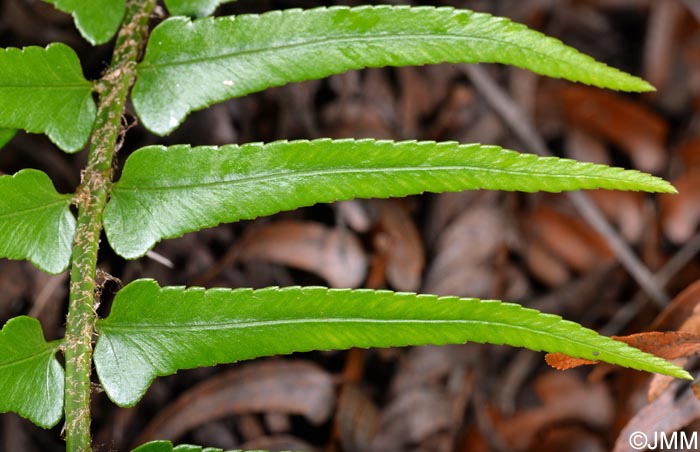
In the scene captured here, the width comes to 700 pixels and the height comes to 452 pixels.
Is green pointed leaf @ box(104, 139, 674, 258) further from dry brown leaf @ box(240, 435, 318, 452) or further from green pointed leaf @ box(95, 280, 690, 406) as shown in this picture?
dry brown leaf @ box(240, 435, 318, 452)

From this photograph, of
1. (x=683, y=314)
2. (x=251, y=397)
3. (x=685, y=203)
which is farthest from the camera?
(x=685, y=203)

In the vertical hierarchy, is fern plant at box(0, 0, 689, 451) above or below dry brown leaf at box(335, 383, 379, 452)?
above

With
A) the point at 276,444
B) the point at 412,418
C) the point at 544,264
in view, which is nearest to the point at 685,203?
the point at 544,264

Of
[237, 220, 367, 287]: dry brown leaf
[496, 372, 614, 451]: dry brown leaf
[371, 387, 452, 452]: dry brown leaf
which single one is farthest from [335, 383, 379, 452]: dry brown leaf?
[496, 372, 614, 451]: dry brown leaf

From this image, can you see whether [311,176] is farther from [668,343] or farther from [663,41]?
[663,41]

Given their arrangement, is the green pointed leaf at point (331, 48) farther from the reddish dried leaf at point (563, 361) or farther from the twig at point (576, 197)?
the twig at point (576, 197)

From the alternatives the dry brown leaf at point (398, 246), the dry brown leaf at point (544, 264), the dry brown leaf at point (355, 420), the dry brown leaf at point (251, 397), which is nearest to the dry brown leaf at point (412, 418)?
the dry brown leaf at point (355, 420)
